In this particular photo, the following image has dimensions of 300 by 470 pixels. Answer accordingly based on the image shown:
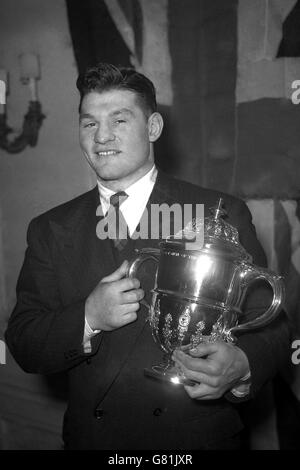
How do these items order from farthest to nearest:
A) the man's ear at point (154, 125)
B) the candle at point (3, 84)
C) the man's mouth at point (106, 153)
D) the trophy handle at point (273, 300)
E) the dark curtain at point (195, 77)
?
the candle at point (3, 84) < the dark curtain at point (195, 77) < the man's ear at point (154, 125) < the man's mouth at point (106, 153) < the trophy handle at point (273, 300)

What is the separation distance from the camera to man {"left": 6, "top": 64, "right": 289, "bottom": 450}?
3.93 ft

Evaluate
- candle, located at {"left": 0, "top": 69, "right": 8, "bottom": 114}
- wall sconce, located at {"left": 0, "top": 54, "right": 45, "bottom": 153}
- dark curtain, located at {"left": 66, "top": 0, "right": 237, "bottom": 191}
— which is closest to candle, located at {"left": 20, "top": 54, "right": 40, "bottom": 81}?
wall sconce, located at {"left": 0, "top": 54, "right": 45, "bottom": 153}

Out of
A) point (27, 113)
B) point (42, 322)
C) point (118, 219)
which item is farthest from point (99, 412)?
point (27, 113)

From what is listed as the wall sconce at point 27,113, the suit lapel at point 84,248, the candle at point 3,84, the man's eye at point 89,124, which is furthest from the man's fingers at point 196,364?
the candle at point 3,84

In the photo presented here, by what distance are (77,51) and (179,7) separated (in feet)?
1.89

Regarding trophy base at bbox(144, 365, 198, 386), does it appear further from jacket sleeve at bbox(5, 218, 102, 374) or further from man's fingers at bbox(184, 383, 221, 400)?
jacket sleeve at bbox(5, 218, 102, 374)

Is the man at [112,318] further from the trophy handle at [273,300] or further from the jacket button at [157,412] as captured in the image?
the trophy handle at [273,300]

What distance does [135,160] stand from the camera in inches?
50.9

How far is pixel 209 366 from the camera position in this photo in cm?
104

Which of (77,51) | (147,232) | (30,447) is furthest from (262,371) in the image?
(30,447)

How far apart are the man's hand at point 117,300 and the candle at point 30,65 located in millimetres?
1874

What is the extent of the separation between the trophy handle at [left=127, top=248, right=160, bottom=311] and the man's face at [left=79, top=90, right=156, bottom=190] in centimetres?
24

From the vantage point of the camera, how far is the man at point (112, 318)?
1197 mm

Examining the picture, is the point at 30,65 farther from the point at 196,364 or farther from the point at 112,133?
the point at 196,364
